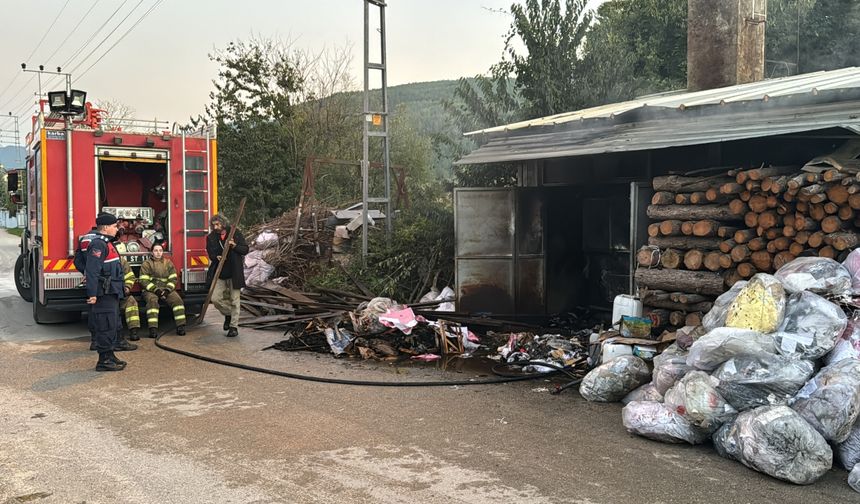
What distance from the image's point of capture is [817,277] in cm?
588

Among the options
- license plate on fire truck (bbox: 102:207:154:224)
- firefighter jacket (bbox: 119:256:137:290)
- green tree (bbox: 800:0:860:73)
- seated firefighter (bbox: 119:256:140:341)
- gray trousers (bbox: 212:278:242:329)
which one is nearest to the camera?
seated firefighter (bbox: 119:256:140:341)

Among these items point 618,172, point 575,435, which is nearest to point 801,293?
point 575,435

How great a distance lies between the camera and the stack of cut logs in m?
6.23

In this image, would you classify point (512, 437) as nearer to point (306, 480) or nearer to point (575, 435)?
point (575, 435)

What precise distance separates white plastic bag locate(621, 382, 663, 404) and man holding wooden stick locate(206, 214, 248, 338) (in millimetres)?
6085

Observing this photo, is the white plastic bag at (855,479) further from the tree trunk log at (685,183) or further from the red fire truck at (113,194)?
the red fire truck at (113,194)

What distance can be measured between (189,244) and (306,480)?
720cm

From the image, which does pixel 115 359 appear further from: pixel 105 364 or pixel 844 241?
pixel 844 241

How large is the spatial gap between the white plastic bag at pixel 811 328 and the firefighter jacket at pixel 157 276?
8.35 m

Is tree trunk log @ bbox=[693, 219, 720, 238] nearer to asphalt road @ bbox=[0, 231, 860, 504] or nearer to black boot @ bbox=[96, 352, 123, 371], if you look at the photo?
asphalt road @ bbox=[0, 231, 860, 504]

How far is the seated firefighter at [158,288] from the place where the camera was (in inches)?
404

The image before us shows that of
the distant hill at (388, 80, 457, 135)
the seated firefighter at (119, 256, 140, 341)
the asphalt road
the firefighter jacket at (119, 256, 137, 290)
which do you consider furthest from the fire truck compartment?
the distant hill at (388, 80, 457, 135)

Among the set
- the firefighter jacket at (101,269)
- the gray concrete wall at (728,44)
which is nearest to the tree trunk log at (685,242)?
the gray concrete wall at (728,44)

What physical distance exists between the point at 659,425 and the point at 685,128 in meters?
3.47
